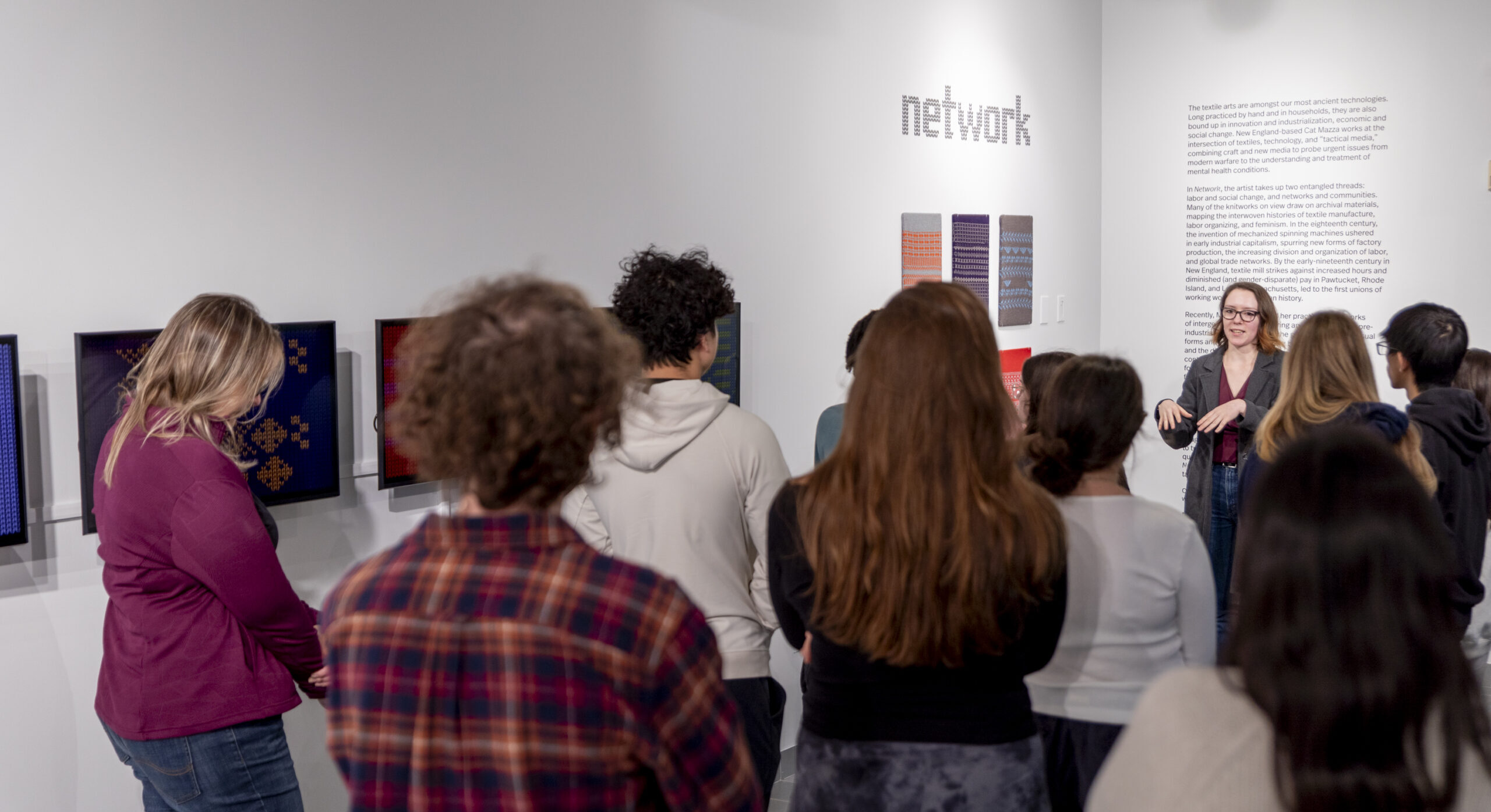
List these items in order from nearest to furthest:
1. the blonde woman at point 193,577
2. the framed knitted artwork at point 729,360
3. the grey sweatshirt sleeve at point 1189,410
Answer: the blonde woman at point 193,577 < the framed knitted artwork at point 729,360 < the grey sweatshirt sleeve at point 1189,410

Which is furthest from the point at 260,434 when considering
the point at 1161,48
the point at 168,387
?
the point at 1161,48

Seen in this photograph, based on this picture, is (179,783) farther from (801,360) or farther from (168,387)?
(801,360)

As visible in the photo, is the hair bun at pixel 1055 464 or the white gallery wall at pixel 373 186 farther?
the white gallery wall at pixel 373 186

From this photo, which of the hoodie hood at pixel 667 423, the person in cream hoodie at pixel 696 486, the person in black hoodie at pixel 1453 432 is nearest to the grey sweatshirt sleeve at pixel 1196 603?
the person in cream hoodie at pixel 696 486

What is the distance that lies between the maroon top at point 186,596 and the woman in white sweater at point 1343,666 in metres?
1.66

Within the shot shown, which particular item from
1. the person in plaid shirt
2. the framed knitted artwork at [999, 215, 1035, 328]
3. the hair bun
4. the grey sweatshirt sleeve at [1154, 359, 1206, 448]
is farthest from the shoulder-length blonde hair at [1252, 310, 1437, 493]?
the framed knitted artwork at [999, 215, 1035, 328]

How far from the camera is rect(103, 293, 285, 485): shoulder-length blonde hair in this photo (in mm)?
2111

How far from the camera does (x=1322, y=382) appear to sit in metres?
3.04

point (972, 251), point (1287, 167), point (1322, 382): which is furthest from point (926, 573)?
point (1287, 167)

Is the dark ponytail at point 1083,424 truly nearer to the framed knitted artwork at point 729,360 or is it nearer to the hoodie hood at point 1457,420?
the hoodie hood at point 1457,420

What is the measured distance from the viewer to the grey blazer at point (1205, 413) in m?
4.32

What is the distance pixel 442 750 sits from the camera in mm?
1110

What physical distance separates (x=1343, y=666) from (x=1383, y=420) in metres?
2.13

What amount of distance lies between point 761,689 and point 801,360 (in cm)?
232
